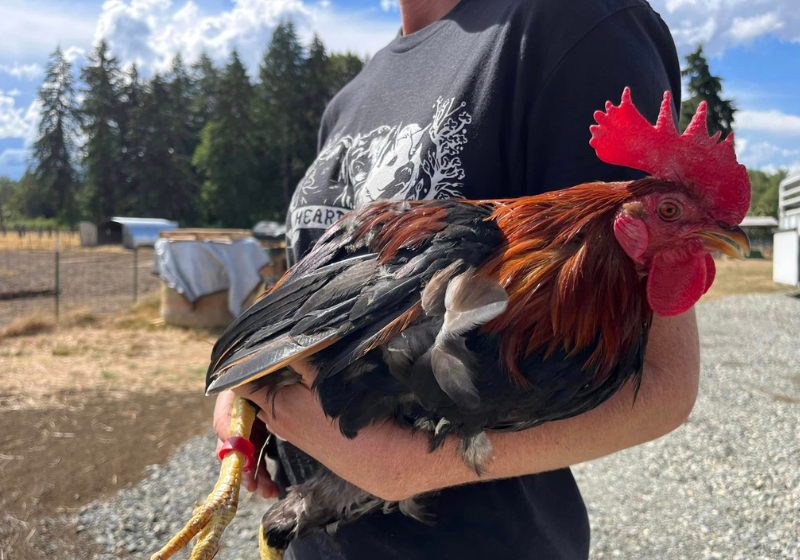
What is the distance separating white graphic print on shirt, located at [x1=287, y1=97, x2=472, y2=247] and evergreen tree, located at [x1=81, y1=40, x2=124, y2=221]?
1922 inches

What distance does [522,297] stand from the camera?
1.08 metres

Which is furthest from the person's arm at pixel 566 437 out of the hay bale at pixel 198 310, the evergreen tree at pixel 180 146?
the evergreen tree at pixel 180 146

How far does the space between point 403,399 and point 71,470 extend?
4.42m

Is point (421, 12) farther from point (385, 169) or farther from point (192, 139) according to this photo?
point (192, 139)

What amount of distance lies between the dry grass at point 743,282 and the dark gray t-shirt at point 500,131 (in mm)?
14221

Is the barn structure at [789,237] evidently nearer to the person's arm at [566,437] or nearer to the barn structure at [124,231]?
the person's arm at [566,437]

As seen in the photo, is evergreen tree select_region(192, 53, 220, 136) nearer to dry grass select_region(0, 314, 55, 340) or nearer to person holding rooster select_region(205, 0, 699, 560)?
dry grass select_region(0, 314, 55, 340)

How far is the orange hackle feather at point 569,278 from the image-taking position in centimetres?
107

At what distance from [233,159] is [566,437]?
40009 millimetres

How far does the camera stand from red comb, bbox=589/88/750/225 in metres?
1.08

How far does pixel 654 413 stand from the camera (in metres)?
1.08

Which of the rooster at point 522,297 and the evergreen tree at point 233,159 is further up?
the evergreen tree at point 233,159

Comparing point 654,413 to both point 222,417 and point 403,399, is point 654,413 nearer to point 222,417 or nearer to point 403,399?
point 403,399

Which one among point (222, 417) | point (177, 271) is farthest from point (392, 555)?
point (177, 271)
